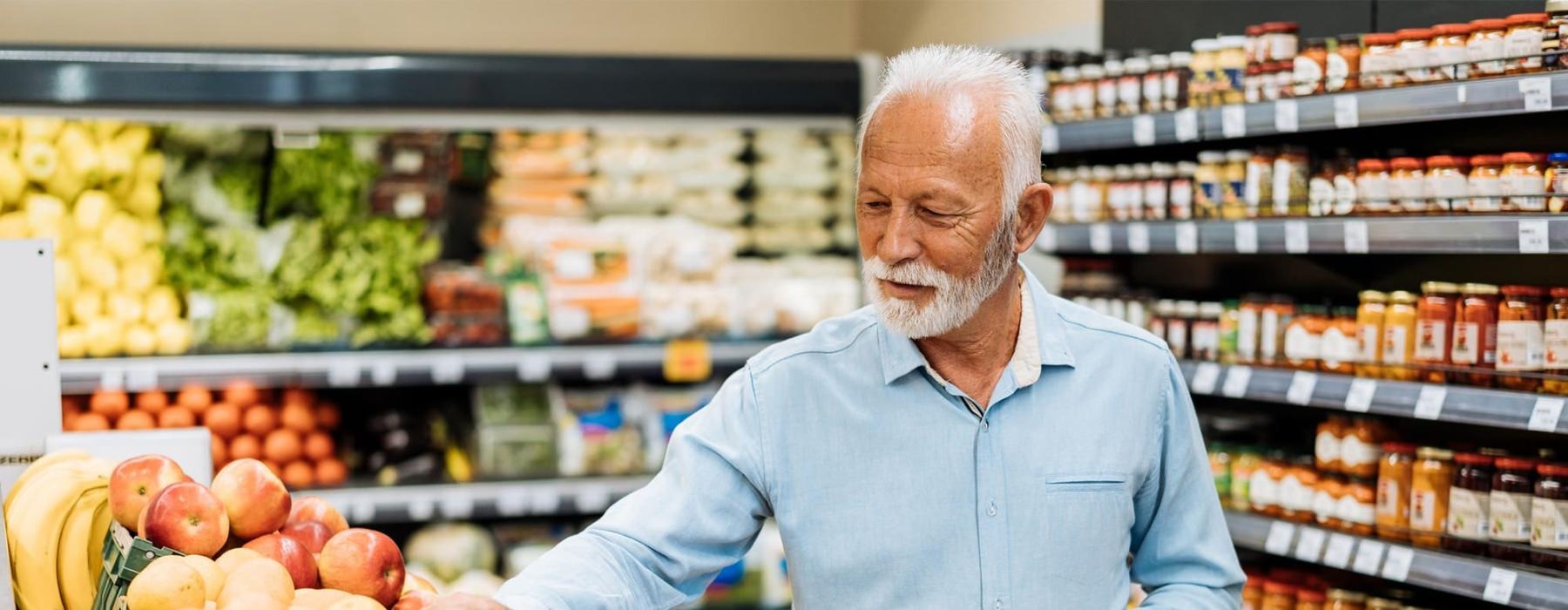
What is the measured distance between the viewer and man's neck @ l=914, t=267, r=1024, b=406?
202cm

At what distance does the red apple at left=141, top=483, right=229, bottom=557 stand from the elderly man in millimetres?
479

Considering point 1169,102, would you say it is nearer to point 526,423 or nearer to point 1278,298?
point 1278,298

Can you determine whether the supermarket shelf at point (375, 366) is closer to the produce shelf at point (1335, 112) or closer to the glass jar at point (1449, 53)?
the produce shelf at point (1335, 112)

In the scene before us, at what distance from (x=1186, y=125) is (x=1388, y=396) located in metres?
0.93

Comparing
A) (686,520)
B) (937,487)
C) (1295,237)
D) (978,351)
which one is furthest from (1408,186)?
(686,520)

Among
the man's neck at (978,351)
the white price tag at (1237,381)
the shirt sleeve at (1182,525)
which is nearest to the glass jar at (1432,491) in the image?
the white price tag at (1237,381)

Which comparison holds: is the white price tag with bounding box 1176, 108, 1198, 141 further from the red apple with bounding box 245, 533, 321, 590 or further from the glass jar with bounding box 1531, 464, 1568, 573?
the red apple with bounding box 245, 533, 321, 590

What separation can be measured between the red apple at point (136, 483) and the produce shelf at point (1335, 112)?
8.80 ft

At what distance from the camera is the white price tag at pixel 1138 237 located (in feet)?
13.6

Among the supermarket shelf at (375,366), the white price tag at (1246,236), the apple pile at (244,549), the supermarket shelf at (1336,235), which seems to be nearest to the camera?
the apple pile at (244,549)

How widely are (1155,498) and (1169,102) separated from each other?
2.29 m

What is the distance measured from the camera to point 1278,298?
12.9ft

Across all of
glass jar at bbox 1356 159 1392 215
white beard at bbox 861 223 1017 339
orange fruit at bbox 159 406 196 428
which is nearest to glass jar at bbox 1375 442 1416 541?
glass jar at bbox 1356 159 1392 215

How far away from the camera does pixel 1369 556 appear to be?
3.55 m
